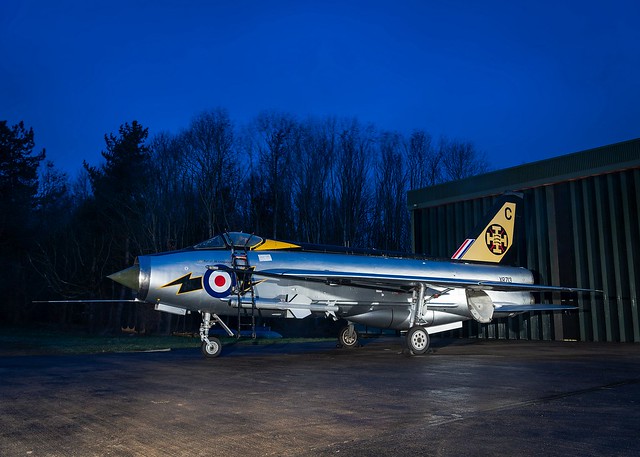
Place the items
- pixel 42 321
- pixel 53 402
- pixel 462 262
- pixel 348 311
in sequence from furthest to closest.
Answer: pixel 42 321
pixel 462 262
pixel 348 311
pixel 53 402

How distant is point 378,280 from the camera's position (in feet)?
45.5

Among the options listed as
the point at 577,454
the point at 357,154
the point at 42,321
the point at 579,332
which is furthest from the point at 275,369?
the point at 42,321

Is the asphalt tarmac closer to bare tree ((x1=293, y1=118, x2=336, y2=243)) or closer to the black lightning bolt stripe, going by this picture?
the black lightning bolt stripe

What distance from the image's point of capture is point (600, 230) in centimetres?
2017

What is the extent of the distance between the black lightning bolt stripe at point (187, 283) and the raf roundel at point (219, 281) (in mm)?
135

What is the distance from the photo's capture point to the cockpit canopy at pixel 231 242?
13.7m

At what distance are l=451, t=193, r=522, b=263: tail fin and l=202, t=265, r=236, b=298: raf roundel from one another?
26.4ft

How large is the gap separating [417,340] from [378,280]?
2013 mm

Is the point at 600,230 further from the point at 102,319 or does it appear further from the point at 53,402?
the point at 102,319

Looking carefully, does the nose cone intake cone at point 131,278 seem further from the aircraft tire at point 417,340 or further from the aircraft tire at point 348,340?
the aircraft tire at point 348,340

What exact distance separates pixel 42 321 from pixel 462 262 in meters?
48.2

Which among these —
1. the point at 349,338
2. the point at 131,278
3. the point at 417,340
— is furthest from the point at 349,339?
the point at 131,278

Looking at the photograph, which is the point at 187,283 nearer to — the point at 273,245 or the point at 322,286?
the point at 273,245

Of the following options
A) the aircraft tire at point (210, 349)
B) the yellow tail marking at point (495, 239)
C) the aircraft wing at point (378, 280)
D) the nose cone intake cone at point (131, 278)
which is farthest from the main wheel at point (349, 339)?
the nose cone intake cone at point (131, 278)
